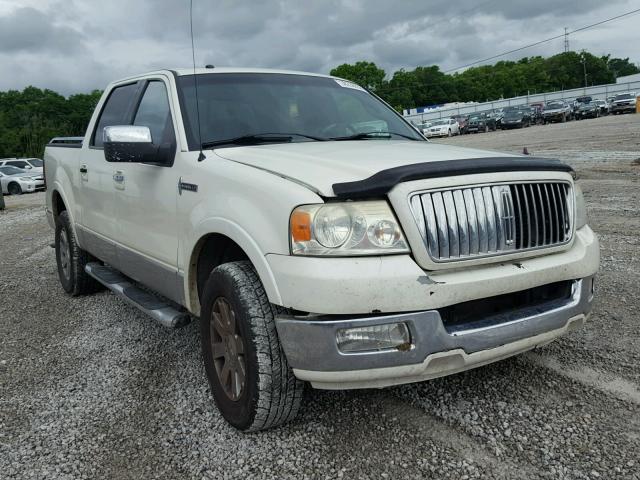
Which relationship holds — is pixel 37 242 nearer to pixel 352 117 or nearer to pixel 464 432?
pixel 352 117

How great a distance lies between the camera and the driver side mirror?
11.0 feet

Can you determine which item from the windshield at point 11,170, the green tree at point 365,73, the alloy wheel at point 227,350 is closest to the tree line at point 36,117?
the green tree at point 365,73

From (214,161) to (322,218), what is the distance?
0.96m

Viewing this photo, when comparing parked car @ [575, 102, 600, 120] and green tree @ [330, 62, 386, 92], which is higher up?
green tree @ [330, 62, 386, 92]

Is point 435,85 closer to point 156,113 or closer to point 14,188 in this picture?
point 14,188

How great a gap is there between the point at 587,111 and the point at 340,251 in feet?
152

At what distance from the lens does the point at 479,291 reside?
251 cm

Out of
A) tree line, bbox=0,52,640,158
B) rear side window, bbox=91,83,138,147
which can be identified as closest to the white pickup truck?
rear side window, bbox=91,83,138,147

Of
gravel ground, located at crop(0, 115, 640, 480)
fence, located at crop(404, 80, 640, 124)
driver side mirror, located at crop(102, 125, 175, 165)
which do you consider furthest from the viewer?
fence, located at crop(404, 80, 640, 124)

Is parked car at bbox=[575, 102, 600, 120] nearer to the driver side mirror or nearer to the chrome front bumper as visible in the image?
the driver side mirror

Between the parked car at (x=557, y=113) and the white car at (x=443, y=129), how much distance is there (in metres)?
6.29

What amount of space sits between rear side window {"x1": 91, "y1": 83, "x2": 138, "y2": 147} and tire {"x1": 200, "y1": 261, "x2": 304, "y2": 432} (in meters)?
2.25

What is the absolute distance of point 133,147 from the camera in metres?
3.38

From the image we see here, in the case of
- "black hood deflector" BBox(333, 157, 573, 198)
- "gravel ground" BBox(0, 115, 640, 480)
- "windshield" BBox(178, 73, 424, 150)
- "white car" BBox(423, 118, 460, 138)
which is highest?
"white car" BBox(423, 118, 460, 138)
